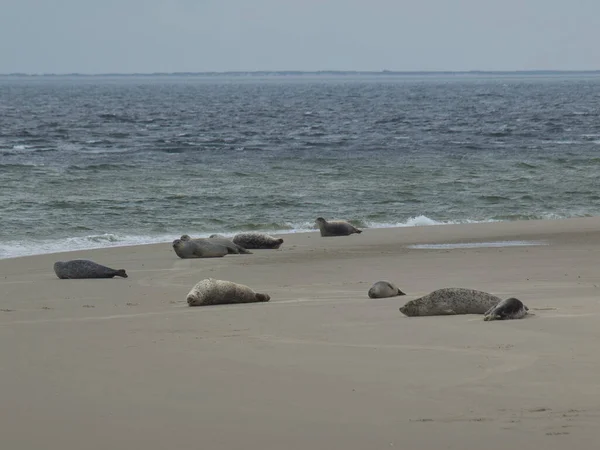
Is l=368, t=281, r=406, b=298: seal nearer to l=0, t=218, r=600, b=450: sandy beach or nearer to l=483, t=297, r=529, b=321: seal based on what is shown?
l=0, t=218, r=600, b=450: sandy beach

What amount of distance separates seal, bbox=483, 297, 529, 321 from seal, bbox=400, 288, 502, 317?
492mm

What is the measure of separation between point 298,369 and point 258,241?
29.3 ft

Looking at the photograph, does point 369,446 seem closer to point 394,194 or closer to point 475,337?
point 475,337

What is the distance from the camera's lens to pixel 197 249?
1438cm

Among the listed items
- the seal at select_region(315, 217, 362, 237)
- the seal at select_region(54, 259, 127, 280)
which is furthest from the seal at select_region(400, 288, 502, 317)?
the seal at select_region(315, 217, 362, 237)

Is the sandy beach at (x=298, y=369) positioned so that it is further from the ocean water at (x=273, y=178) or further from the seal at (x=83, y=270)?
the ocean water at (x=273, y=178)

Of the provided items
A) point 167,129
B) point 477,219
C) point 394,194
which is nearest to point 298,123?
point 167,129

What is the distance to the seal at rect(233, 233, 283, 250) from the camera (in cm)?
1548

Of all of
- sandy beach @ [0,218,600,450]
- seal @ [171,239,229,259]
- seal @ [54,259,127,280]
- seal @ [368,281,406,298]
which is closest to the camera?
sandy beach @ [0,218,600,450]

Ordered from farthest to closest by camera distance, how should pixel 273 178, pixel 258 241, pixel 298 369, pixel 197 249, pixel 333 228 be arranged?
pixel 273 178
pixel 333 228
pixel 258 241
pixel 197 249
pixel 298 369

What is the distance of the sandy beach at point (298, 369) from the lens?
17.7 ft

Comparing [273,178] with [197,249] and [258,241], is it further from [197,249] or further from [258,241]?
[197,249]

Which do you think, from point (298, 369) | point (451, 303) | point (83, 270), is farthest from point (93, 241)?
point (298, 369)

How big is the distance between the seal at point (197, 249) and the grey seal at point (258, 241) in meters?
0.91
